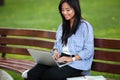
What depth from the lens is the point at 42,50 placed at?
15.5 ft

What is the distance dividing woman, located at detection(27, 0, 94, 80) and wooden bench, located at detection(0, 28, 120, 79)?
0.83 ft

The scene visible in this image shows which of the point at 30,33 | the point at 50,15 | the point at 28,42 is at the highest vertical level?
the point at 30,33

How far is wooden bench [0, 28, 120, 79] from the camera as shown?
438cm

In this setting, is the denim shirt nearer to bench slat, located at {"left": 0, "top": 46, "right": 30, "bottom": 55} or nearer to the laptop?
the laptop

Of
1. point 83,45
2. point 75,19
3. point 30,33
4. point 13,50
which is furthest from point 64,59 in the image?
point 13,50

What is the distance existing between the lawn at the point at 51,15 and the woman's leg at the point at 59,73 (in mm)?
5234

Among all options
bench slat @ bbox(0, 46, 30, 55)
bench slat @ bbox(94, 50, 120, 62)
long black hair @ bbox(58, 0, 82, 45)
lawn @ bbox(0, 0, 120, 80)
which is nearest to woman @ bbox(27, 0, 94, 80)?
long black hair @ bbox(58, 0, 82, 45)

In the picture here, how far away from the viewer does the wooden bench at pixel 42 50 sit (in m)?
4.38

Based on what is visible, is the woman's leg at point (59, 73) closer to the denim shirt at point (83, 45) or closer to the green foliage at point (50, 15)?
the denim shirt at point (83, 45)

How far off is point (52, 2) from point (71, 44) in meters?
9.78

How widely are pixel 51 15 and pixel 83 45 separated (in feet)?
26.0

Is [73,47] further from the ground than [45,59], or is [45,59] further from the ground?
[73,47]

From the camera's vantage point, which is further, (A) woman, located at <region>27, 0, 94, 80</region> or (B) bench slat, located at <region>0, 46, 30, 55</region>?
(B) bench slat, located at <region>0, 46, 30, 55</region>

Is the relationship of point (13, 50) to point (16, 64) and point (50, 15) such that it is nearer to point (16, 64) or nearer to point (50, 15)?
point (16, 64)
